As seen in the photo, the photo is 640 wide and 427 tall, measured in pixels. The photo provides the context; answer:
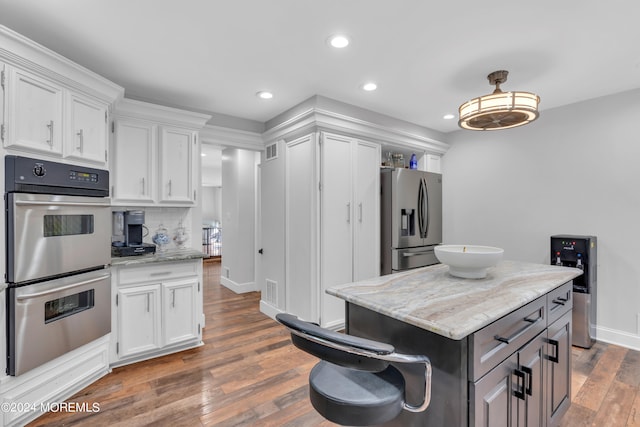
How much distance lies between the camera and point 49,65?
2.05 metres

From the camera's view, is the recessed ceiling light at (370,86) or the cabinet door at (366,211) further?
the cabinet door at (366,211)

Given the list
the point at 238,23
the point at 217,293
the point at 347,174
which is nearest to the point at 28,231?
the point at 238,23

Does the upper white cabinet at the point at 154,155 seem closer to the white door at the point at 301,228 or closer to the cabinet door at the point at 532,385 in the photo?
the white door at the point at 301,228

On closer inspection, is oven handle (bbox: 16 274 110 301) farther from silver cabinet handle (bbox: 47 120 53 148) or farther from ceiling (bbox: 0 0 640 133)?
ceiling (bbox: 0 0 640 133)

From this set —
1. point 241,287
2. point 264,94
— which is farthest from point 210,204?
point 264,94

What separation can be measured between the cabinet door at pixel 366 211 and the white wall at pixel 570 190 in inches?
62.6

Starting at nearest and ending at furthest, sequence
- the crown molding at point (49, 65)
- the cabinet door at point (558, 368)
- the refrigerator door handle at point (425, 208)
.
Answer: the cabinet door at point (558, 368), the crown molding at point (49, 65), the refrigerator door handle at point (425, 208)

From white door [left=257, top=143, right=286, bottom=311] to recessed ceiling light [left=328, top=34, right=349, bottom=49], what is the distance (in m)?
1.68

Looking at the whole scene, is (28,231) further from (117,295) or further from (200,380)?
(200,380)

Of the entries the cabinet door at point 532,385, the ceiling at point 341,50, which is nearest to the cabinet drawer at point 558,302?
the cabinet door at point 532,385

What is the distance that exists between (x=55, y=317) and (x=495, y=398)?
8.89ft

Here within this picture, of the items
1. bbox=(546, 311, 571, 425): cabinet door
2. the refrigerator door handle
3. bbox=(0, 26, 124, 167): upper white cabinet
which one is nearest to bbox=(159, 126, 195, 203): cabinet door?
bbox=(0, 26, 124, 167): upper white cabinet

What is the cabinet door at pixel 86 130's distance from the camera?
2260mm

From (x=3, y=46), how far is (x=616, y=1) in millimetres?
3621
